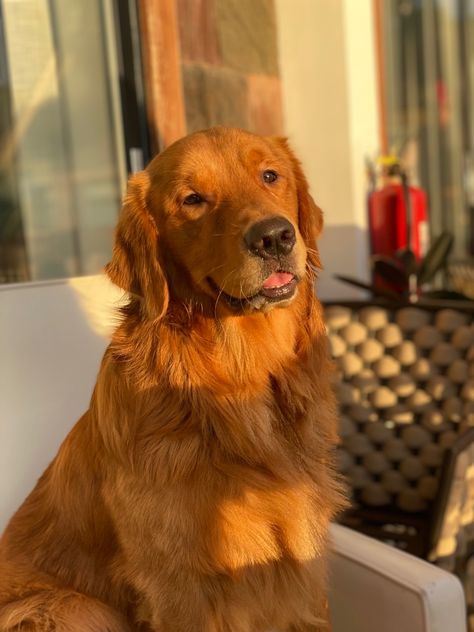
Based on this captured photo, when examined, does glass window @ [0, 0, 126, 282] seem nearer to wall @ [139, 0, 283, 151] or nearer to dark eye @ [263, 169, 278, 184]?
wall @ [139, 0, 283, 151]

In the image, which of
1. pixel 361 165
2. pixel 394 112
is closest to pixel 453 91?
pixel 394 112

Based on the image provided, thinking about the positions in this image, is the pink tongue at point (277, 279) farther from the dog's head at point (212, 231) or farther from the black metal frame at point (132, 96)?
the black metal frame at point (132, 96)

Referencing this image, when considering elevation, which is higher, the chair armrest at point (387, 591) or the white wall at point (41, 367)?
the white wall at point (41, 367)

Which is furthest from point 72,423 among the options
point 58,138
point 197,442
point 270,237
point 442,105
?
point 442,105

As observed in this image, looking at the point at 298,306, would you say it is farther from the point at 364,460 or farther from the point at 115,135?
the point at 115,135

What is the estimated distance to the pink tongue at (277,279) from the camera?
1592 mm

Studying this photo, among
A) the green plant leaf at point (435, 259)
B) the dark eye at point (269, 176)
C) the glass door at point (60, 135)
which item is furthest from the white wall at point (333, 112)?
the dark eye at point (269, 176)

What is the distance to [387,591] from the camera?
156cm

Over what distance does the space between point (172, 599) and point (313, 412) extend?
0.53 meters

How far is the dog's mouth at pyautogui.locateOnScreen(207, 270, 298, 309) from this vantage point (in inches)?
62.9

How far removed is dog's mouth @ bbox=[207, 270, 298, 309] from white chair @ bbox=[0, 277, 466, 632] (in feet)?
1.52

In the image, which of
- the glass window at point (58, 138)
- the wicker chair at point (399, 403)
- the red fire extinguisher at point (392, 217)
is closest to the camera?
the wicker chair at point (399, 403)

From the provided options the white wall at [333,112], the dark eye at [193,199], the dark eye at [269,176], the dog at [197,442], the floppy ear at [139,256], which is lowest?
the dog at [197,442]

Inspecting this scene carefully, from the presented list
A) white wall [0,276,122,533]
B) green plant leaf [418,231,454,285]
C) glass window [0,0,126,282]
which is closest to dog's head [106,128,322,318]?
white wall [0,276,122,533]
